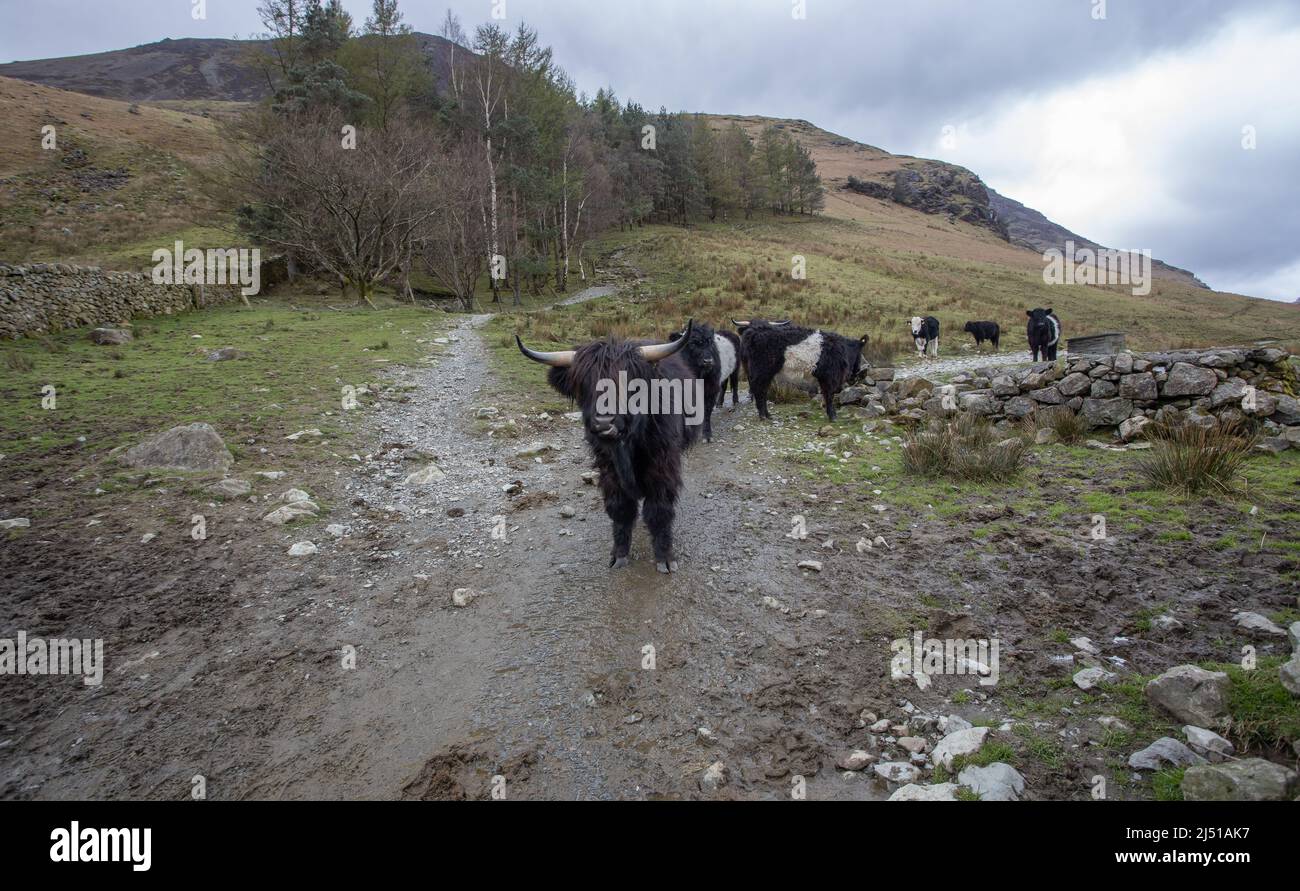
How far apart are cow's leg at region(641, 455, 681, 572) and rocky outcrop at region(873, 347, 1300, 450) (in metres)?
5.71

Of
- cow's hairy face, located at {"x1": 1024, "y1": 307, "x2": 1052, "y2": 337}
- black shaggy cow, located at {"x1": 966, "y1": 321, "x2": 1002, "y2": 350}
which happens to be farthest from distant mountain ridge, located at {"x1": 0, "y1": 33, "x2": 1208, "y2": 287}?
cow's hairy face, located at {"x1": 1024, "y1": 307, "x2": 1052, "y2": 337}

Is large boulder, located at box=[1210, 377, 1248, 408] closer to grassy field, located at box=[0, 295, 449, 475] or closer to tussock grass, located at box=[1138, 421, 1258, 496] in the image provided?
tussock grass, located at box=[1138, 421, 1258, 496]

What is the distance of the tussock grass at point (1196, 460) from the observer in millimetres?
5043

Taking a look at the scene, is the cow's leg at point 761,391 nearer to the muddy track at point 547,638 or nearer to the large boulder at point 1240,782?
the muddy track at point 547,638

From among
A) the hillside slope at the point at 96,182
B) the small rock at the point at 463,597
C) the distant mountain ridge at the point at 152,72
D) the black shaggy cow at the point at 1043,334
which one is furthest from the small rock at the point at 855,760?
the distant mountain ridge at the point at 152,72

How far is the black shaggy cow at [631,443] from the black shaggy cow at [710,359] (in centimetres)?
326

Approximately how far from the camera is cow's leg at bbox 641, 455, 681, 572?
15.3 feet

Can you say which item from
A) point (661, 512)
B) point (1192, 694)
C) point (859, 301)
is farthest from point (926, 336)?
point (1192, 694)

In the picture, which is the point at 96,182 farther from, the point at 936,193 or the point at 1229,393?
the point at 936,193

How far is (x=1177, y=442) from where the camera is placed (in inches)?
218

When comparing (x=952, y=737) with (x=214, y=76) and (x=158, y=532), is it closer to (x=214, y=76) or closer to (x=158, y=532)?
(x=158, y=532)

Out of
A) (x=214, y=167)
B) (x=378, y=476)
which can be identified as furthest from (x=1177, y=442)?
(x=214, y=167)
